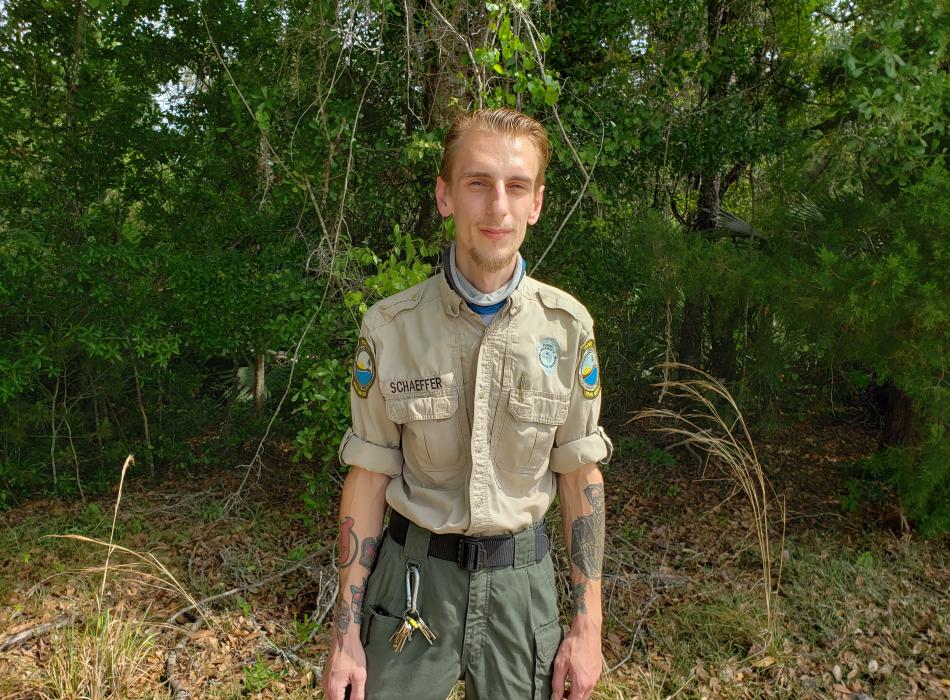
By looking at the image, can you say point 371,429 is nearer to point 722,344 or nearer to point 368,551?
point 368,551

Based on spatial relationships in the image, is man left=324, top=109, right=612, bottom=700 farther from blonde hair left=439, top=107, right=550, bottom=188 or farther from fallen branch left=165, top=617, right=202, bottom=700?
fallen branch left=165, top=617, right=202, bottom=700

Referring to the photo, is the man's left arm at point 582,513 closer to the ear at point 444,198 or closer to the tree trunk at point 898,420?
the ear at point 444,198

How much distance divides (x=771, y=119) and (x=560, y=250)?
1.93 meters

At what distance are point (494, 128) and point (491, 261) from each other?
1.04 ft

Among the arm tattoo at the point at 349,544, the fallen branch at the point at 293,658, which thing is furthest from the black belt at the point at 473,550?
the fallen branch at the point at 293,658

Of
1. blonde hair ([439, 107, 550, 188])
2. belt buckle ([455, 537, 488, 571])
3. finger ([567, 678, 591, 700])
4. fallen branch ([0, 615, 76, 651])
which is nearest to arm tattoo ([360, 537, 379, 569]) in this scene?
belt buckle ([455, 537, 488, 571])

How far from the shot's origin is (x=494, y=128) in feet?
5.98

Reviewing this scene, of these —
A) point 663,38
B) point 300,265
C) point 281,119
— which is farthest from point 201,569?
point 663,38

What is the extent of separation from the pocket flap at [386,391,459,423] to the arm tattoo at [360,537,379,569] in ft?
1.05

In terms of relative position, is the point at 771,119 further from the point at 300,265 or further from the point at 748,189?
the point at 300,265

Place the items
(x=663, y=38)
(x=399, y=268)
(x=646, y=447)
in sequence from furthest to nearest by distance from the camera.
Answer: (x=646, y=447) → (x=663, y=38) → (x=399, y=268)

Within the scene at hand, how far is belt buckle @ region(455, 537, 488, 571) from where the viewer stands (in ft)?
6.11

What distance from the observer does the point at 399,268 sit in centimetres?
336

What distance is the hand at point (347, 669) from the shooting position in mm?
1833
